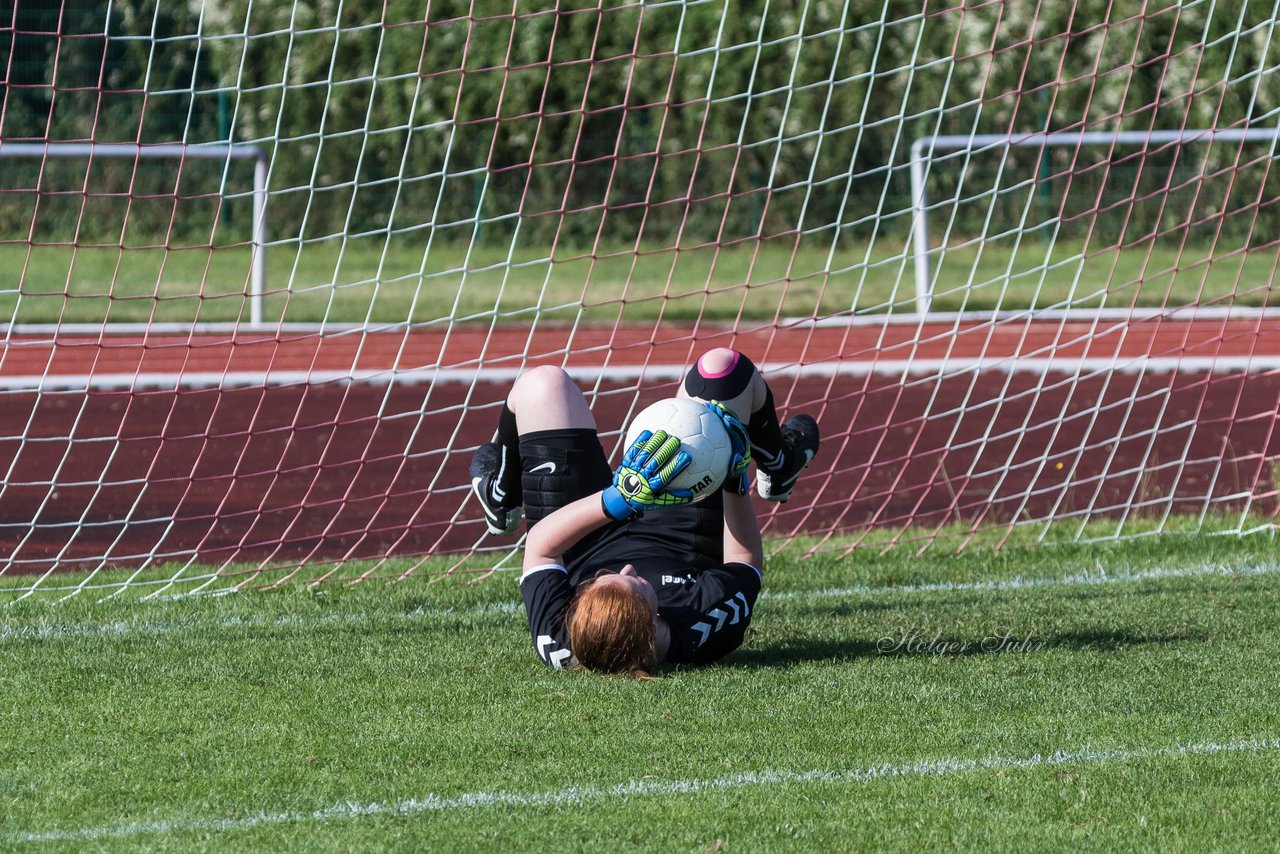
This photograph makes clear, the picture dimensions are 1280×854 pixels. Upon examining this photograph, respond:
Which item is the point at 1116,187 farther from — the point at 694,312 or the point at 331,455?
the point at 331,455

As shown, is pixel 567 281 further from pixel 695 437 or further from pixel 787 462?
pixel 695 437

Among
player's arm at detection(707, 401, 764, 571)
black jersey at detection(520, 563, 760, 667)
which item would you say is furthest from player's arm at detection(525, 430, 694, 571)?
player's arm at detection(707, 401, 764, 571)

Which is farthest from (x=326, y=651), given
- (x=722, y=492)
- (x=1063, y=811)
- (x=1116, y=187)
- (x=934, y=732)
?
(x=1116, y=187)

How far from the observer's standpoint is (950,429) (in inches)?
404

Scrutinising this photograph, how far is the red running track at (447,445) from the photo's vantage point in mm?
7402

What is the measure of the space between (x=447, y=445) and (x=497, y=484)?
15.7 feet

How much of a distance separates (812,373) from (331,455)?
4.53 metres

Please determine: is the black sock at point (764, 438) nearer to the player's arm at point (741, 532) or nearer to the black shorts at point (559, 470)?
the player's arm at point (741, 532)

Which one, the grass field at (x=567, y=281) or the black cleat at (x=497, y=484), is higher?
the black cleat at (x=497, y=484)

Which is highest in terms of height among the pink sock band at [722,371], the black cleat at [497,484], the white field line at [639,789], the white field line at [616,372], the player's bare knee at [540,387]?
the pink sock band at [722,371]

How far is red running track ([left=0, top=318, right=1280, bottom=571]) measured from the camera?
24.3ft

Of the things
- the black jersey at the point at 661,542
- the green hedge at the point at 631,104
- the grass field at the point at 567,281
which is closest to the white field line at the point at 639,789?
the black jersey at the point at 661,542

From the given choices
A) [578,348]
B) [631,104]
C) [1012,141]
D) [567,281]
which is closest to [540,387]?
[1012,141]

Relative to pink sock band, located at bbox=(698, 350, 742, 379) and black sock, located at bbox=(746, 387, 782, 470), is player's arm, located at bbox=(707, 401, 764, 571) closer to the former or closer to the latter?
black sock, located at bbox=(746, 387, 782, 470)
